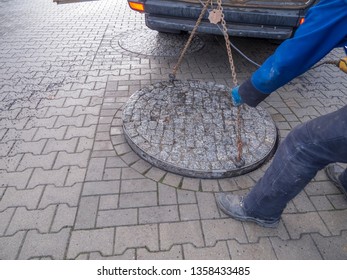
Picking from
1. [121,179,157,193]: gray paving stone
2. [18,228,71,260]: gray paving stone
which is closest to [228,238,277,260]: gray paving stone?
[121,179,157,193]: gray paving stone

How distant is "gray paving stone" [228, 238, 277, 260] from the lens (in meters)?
2.01

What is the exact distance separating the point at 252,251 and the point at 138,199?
0.98 metres

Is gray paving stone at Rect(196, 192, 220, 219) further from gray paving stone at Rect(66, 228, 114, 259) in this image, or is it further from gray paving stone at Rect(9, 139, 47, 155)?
gray paving stone at Rect(9, 139, 47, 155)

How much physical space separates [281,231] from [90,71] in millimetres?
3429

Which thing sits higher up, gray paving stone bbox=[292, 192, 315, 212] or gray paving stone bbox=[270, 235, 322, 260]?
gray paving stone bbox=[292, 192, 315, 212]

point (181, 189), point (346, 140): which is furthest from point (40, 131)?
point (346, 140)

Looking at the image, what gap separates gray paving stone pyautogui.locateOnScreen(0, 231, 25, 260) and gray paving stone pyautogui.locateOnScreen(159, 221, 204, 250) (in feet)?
3.37

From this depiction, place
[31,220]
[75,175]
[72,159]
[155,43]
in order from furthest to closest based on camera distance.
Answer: [155,43] < [72,159] < [75,175] < [31,220]

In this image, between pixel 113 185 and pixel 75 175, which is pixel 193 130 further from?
pixel 75 175

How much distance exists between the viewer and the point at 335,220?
229cm

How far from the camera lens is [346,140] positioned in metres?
1.50

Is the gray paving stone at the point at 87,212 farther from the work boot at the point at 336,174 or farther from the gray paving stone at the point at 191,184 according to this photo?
→ the work boot at the point at 336,174

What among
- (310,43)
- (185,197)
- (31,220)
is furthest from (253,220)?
(31,220)

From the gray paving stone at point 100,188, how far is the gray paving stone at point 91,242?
1.22 ft
